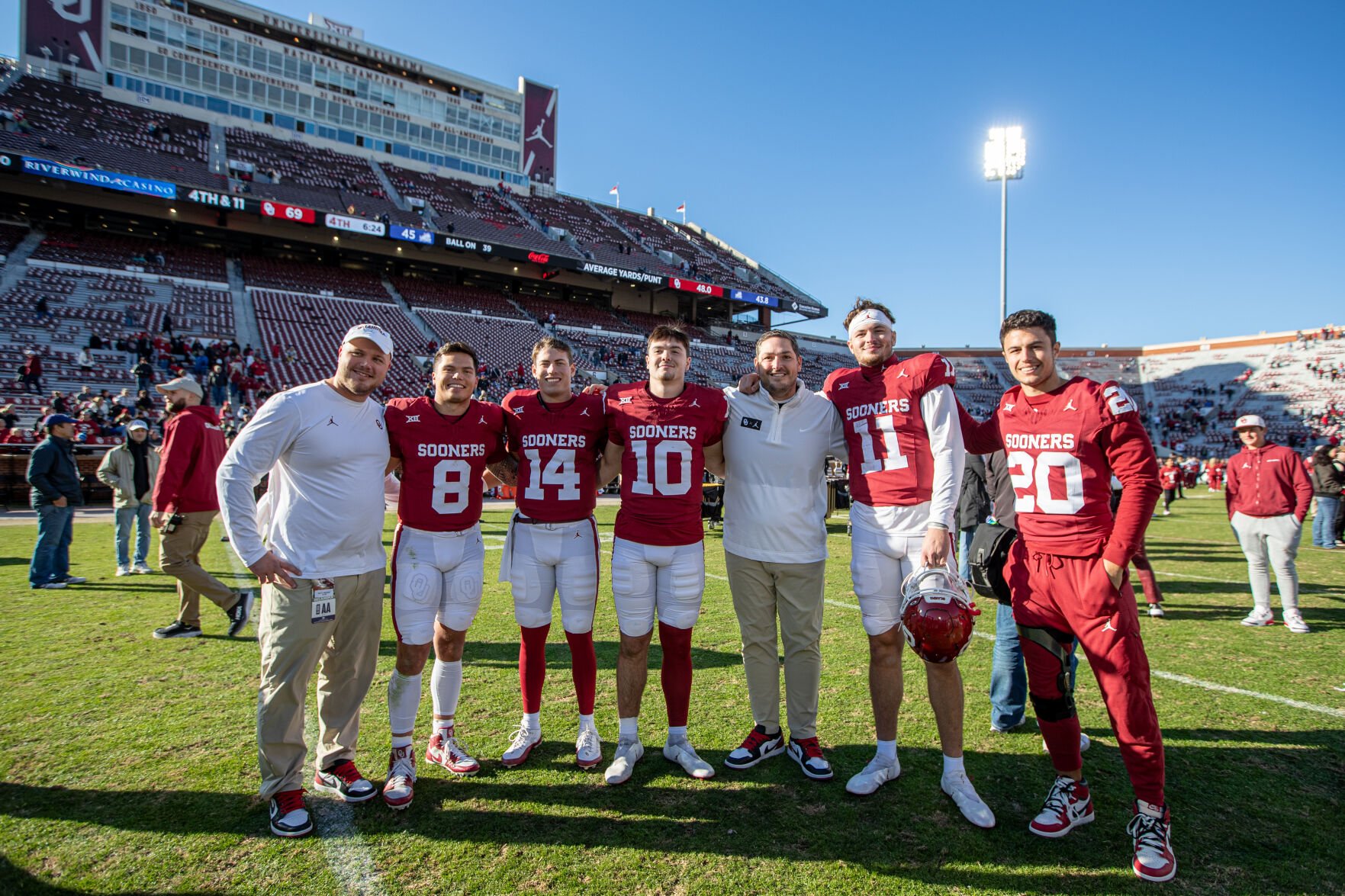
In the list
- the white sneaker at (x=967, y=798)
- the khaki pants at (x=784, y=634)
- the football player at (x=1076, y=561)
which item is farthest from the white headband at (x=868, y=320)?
the white sneaker at (x=967, y=798)

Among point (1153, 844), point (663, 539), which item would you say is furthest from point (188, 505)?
point (1153, 844)

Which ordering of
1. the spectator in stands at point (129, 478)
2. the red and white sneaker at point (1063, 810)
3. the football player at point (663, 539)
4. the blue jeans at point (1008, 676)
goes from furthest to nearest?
1. the spectator in stands at point (129, 478)
2. the blue jeans at point (1008, 676)
3. the football player at point (663, 539)
4. the red and white sneaker at point (1063, 810)

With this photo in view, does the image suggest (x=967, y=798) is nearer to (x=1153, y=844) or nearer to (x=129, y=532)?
(x=1153, y=844)

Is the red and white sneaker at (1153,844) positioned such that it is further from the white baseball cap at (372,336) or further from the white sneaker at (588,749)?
the white baseball cap at (372,336)

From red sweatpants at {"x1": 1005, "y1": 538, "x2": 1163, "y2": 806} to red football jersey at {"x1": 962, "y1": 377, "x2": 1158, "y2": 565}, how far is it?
0.36 feet

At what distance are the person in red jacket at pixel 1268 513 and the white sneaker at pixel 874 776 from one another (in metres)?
5.18

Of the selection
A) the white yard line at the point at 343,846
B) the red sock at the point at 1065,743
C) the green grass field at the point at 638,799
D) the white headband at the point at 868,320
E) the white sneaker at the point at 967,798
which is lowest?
the white yard line at the point at 343,846

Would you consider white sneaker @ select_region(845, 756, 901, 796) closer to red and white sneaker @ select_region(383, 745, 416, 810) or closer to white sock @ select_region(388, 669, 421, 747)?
red and white sneaker @ select_region(383, 745, 416, 810)

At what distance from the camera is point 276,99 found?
3903 centimetres

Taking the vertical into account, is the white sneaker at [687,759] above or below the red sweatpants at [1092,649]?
below

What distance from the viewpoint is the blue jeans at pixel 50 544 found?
Result: 277 inches

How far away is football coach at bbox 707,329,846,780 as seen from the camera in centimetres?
355

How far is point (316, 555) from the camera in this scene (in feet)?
10.3

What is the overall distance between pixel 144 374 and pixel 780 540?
22.5m
